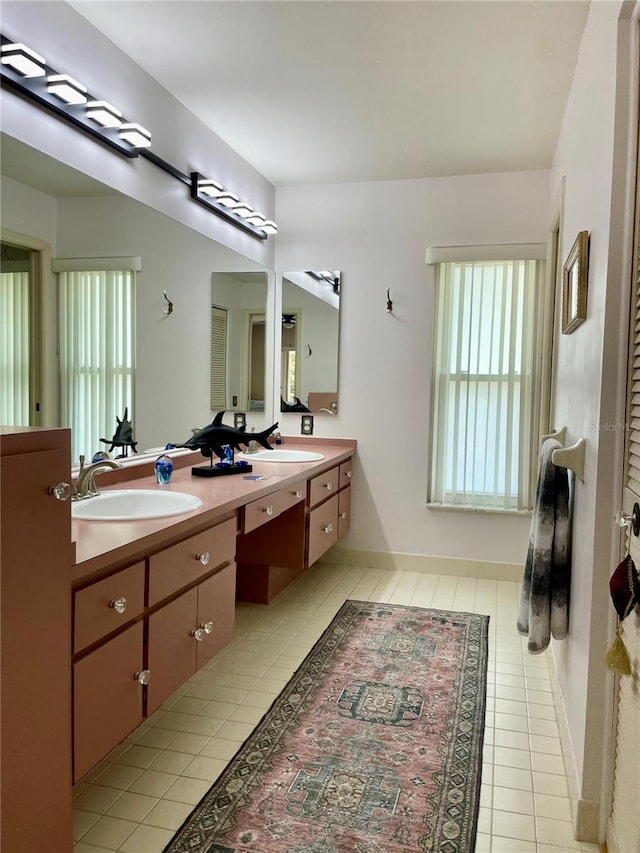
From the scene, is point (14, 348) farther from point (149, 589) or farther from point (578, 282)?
point (578, 282)

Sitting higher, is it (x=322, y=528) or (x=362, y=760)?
(x=322, y=528)

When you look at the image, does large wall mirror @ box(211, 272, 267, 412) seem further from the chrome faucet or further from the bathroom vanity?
the chrome faucet

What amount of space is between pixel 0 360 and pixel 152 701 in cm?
109

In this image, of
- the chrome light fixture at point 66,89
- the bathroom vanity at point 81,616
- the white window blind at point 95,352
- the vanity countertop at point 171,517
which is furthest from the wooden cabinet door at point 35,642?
the chrome light fixture at point 66,89

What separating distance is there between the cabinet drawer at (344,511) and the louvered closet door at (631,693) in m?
2.39

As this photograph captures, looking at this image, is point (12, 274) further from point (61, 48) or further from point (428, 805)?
point (428, 805)

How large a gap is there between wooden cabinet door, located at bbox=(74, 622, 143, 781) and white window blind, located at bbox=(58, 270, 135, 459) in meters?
0.89

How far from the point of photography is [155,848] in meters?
1.60

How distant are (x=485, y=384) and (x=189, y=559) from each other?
2.45m

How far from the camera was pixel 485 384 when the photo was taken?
12.6ft

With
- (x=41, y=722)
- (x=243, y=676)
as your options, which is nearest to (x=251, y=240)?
(x=243, y=676)

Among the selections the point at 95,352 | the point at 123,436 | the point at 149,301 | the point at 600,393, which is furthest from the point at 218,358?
the point at 600,393

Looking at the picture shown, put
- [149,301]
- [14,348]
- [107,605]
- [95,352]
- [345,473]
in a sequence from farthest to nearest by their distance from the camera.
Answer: [345,473] → [149,301] → [95,352] → [14,348] → [107,605]

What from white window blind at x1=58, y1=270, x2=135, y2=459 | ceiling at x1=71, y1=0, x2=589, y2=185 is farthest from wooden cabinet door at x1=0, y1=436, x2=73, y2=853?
ceiling at x1=71, y1=0, x2=589, y2=185
